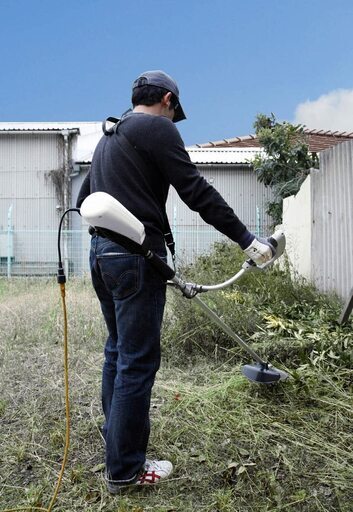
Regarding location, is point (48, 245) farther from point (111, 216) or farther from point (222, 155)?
point (111, 216)

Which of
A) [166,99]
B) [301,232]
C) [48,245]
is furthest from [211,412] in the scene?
[48,245]

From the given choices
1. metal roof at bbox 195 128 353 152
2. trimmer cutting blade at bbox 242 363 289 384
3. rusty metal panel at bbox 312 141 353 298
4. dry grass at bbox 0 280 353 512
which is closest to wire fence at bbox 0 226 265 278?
metal roof at bbox 195 128 353 152

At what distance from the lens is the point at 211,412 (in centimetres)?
291

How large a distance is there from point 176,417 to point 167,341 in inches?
48.9

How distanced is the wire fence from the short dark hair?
32.2ft

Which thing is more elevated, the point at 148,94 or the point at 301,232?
the point at 148,94

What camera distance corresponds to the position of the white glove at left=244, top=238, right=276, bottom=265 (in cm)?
216

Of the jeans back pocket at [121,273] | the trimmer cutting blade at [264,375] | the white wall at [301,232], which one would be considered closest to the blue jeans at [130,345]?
the jeans back pocket at [121,273]

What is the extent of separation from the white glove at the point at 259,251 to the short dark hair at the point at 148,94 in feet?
2.43

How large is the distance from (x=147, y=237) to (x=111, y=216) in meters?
0.24

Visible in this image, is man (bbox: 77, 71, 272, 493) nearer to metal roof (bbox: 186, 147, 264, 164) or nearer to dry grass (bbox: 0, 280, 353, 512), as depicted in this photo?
dry grass (bbox: 0, 280, 353, 512)

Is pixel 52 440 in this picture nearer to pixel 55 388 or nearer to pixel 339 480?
pixel 55 388

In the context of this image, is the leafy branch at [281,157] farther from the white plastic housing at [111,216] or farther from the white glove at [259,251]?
the white plastic housing at [111,216]

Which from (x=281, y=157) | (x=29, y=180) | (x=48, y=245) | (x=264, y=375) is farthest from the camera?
(x=29, y=180)
